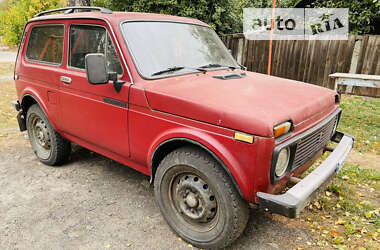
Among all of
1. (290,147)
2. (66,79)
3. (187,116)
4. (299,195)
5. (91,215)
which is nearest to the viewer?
(299,195)

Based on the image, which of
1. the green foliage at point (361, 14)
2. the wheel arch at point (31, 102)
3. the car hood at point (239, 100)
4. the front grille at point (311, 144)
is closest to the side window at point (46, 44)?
the wheel arch at point (31, 102)

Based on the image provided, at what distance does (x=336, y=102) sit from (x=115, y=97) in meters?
2.50

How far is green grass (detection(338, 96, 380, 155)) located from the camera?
5395 mm

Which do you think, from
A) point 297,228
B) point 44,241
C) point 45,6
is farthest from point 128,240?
point 45,6

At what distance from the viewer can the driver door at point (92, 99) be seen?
10.2ft

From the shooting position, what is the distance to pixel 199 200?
2.70 meters

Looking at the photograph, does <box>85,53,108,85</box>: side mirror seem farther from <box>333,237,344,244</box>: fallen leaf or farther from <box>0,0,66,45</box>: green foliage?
<box>0,0,66,45</box>: green foliage

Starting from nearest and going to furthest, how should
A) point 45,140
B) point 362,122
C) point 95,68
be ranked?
1. point 95,68
2. point 45,140
3. point 362,122

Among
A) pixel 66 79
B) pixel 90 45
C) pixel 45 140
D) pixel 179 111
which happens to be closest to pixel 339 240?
pixel 179 111

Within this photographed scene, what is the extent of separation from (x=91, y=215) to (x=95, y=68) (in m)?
1.64

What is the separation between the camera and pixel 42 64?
13.5 feet

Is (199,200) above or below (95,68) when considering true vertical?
below

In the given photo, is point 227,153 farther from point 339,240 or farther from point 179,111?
point 339,240

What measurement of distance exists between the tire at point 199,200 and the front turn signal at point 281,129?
55 cm
